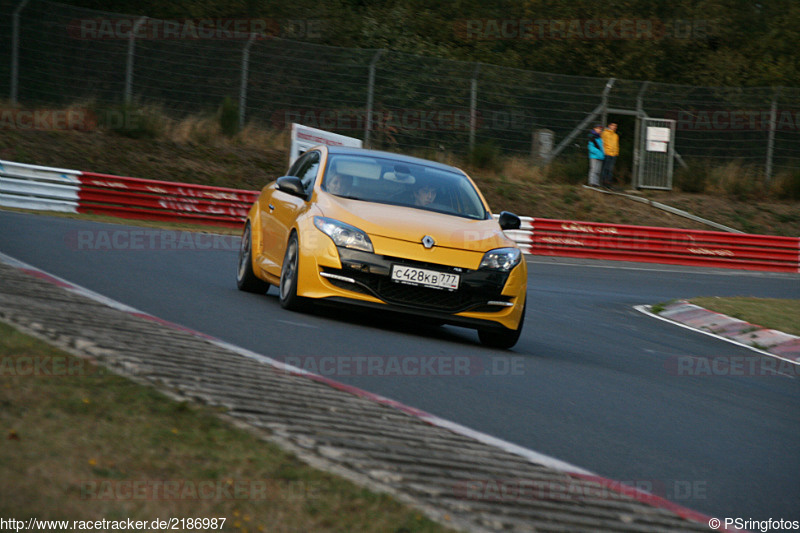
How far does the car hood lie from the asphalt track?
2.41 ft

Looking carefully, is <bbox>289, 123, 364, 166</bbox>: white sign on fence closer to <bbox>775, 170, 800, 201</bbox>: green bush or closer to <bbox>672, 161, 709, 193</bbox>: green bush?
<bbox>672, 161, 709, 193</bbox>: green bush

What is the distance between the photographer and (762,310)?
15367 mm

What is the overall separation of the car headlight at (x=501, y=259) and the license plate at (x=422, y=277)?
1.13 feet

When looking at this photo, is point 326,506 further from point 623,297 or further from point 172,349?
point 623,297

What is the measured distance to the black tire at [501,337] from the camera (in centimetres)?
918

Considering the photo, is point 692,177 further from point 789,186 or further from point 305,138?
point 305,138

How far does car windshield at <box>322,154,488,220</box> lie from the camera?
978cm

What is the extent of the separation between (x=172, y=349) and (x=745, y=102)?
2846cm

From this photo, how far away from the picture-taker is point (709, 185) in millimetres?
34094

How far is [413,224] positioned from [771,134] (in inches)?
1036
